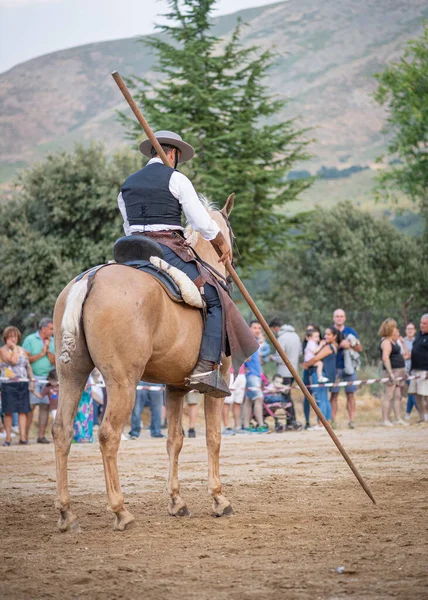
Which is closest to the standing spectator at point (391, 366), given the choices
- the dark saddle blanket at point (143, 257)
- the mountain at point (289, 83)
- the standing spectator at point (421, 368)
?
the standing spectator at point (421, 368)

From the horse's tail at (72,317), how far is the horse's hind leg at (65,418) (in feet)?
0.97

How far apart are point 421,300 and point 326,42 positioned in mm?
158053

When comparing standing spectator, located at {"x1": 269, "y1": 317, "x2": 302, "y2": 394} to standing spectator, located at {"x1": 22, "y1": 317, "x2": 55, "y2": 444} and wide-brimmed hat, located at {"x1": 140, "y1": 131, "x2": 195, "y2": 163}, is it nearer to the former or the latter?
standing spectator, located at {"x1": 22, "y1": 317, "x2": 55, "y2": 444}

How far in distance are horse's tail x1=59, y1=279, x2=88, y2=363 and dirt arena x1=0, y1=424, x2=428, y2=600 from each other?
150cm

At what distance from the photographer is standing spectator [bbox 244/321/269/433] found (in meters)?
19.0

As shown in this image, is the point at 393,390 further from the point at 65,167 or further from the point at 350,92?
the point at 350,92

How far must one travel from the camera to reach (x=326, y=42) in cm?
18900

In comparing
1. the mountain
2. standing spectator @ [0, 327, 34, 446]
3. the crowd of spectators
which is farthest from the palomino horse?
the mountain

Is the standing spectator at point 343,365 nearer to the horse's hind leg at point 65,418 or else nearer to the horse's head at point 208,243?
the horse's head at point 208,243

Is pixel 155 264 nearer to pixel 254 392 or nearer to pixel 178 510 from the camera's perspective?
pixel 178 510

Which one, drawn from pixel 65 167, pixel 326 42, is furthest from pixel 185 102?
pixel 326 42

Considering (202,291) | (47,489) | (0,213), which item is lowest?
(47,489)

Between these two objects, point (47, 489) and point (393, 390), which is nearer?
point (47, 489)

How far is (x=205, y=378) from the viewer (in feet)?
26.2
